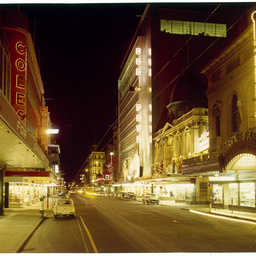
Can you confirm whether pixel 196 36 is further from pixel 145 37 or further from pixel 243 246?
pixel 243 246

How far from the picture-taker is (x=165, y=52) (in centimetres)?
7781

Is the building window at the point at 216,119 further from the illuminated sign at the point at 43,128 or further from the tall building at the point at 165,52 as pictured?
the tall building at the point at 165,52

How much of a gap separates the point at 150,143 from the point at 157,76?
13868 mm

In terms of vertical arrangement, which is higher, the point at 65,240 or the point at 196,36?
the point at 196,36

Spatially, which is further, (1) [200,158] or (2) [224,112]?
(1) [200,158]

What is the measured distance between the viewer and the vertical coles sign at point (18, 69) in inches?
1285

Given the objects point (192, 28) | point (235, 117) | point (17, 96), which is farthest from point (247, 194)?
point (192, 28)

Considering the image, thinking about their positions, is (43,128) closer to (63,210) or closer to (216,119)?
(216,119)

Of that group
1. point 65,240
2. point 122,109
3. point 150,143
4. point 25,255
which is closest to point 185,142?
point 150,143

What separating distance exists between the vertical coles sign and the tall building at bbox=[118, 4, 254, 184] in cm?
4255

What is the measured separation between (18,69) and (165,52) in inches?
1926

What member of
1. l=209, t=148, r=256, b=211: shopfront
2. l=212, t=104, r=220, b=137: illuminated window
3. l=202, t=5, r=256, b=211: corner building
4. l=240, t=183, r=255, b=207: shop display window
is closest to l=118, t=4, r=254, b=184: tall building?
l=212, t=104, r=220, b=137: illuminated window

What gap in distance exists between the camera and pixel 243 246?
1370cm

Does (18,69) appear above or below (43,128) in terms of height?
above
